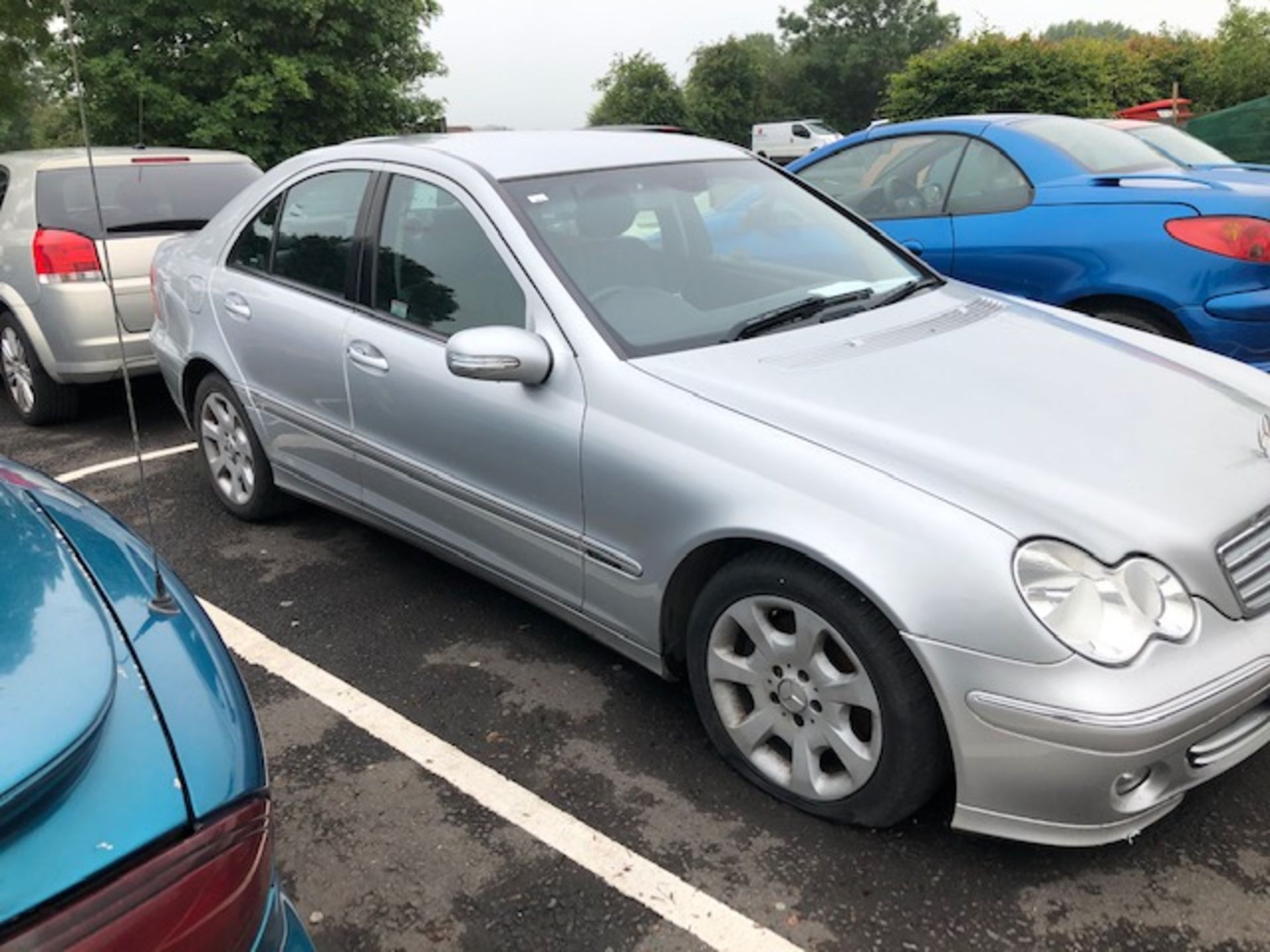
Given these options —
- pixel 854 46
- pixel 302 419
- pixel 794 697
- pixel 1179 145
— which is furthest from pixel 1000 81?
pixel 854 46

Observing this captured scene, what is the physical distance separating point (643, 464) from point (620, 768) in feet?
2.61

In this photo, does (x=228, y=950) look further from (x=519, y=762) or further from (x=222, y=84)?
(x=222, y=84)

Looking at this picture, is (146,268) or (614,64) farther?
(614,64)

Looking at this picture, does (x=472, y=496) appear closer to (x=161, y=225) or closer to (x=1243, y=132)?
(x=161, y=225)

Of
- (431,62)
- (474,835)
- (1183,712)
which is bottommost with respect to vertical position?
(474,835)

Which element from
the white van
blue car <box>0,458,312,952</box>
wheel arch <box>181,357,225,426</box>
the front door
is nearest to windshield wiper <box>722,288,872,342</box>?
the front door

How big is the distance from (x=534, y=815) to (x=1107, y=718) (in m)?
1.32

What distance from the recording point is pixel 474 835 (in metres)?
2.51

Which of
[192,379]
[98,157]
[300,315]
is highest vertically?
[98,157]

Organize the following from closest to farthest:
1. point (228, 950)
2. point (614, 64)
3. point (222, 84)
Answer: point (228, 950) < point (222, 84) < point (614, 64)

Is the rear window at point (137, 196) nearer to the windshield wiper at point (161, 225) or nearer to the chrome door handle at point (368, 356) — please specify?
the windshield wiper at point (161, 225)

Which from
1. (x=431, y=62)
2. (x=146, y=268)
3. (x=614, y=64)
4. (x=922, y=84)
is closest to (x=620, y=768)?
(x=146, y=268)

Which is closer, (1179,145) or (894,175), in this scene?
(894,175)

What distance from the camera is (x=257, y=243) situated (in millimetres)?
4098
